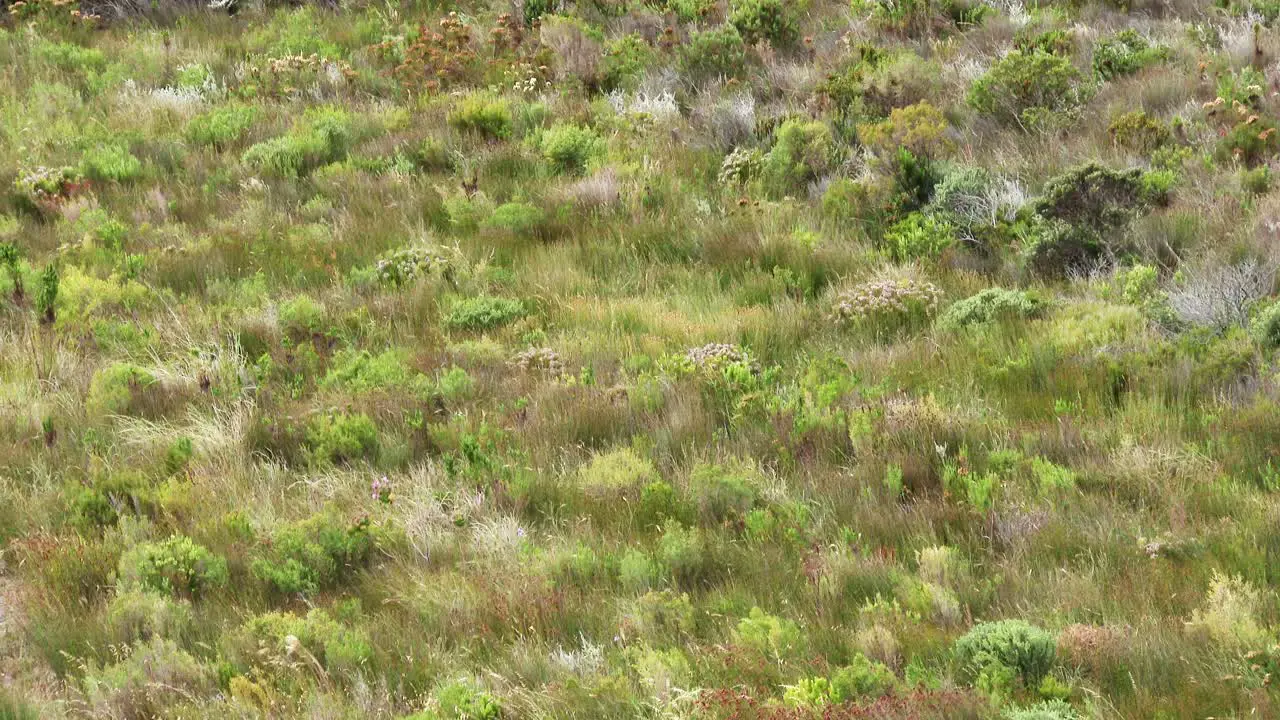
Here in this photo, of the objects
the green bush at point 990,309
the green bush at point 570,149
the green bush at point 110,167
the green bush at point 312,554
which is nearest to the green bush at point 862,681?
the green bush at point 312,554

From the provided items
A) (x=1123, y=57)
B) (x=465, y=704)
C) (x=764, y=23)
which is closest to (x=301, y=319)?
(x=465, y=704)

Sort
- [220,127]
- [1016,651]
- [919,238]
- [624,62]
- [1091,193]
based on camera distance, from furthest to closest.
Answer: [624,62] < [220,127] < [919,238] < [1091,193] < [1016,651]

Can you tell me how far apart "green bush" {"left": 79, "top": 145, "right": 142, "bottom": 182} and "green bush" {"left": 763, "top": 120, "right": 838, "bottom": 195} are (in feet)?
16.7

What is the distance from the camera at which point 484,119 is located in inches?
396

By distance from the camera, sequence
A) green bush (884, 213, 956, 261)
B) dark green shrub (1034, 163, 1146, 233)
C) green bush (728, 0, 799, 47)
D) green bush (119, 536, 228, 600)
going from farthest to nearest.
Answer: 1. green bush (728, 0, 799, 47)
2. green bush (884, 213, 956, 261)
3. dark green shrub (1034, 163, 1146, 233)
4. green bush (119, 536, 228, 600)

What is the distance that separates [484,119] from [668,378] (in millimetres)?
4944

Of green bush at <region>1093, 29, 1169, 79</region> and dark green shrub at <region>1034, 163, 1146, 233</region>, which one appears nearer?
dark green shrub at <region>1034, 163, 1146, 233</region>

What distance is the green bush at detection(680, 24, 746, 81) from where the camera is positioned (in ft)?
36.2

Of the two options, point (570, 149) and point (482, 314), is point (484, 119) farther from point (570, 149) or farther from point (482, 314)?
point (482, 314)

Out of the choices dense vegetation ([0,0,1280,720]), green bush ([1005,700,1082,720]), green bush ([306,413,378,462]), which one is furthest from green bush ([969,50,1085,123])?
green bush ([1005,700,1082,720])

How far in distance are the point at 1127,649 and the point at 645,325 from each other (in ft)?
12.2

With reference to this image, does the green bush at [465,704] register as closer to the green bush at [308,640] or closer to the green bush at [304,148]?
the green bush at [308,640]

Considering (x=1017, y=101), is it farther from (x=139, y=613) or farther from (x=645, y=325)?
(x=139, y=613)

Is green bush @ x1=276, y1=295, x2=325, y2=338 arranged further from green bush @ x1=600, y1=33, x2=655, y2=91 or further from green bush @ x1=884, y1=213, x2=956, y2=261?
green bush @ x1=600, y1=33, x2=655, y2=91
